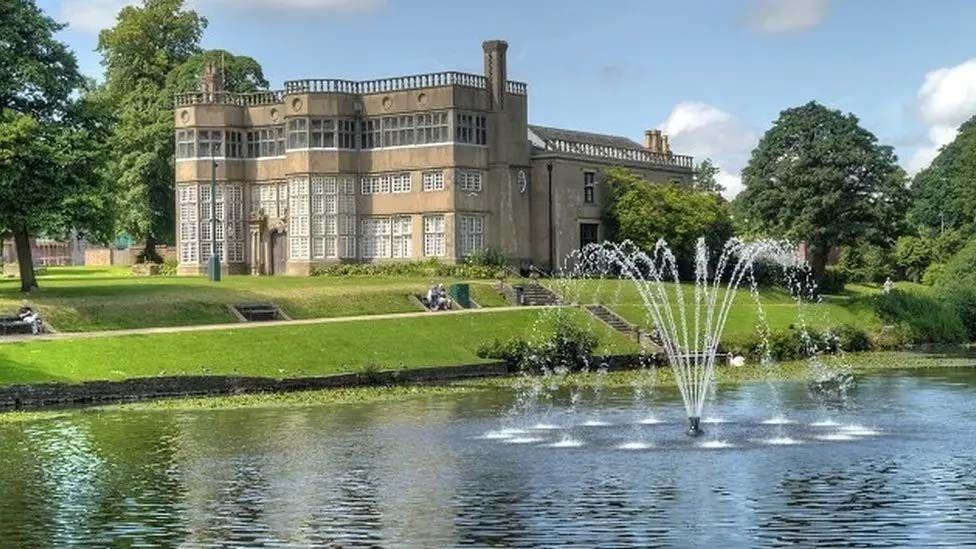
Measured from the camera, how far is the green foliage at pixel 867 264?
10288 cm

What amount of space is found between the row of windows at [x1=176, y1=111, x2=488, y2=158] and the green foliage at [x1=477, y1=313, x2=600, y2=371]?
22006mm

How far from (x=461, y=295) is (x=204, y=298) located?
12.4 meters

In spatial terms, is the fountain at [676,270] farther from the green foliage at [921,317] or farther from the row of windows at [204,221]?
the row of windows at [204,221]

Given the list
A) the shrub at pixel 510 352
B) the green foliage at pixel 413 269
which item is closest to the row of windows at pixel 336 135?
the green foliage at pixel 413 269

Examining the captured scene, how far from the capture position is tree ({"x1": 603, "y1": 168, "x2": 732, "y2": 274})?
78.3 m

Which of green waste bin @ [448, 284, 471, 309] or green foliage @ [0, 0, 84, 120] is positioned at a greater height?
green foliage @ [0, 0, 84, 120]

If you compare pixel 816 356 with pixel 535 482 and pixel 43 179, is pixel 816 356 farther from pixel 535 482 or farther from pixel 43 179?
pixel 535 482

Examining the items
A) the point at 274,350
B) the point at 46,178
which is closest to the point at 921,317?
the point at 274,350

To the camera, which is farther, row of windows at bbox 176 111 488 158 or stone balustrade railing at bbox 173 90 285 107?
stone balustrade railing at bbox 173 90 285 107

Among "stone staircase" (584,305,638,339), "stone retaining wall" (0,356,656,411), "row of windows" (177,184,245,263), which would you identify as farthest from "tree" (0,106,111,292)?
"row of windows" (177,184,245,263)

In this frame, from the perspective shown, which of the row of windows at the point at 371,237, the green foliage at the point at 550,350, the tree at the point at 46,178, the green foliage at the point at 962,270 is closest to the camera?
the green foliage at the point at 550,350

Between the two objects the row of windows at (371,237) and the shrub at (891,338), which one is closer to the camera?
the shrub at (891,338)

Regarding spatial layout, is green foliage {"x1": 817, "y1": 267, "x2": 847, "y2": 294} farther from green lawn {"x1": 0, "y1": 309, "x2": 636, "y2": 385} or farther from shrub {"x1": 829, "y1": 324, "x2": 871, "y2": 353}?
green lawn {"x1": 0, "y1": 309, "x2": 636, "y2": 385}

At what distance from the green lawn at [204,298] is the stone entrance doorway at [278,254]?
809 centimetres
